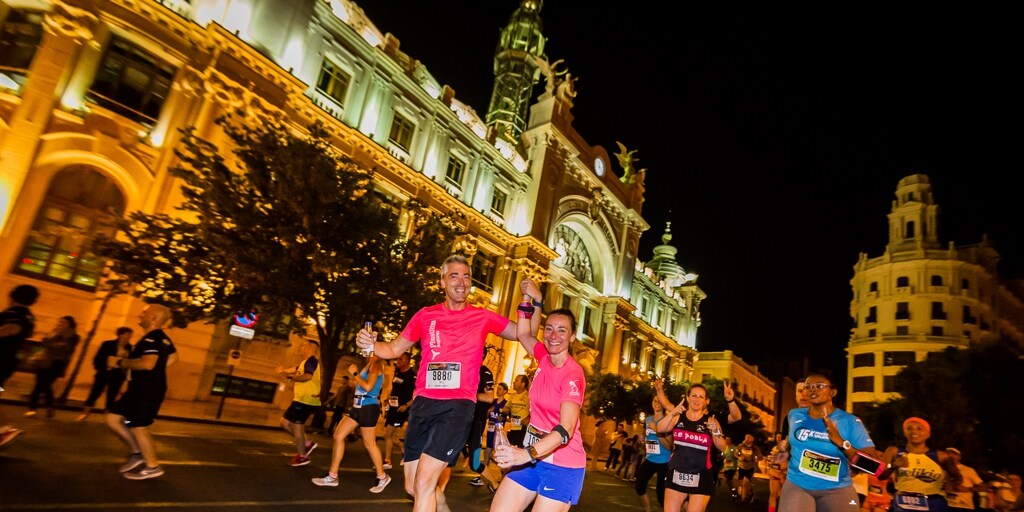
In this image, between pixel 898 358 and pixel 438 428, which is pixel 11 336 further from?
pixel 898 358

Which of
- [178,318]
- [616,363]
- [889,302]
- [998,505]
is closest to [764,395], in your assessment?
[889,302]

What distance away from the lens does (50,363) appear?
31.9 feet

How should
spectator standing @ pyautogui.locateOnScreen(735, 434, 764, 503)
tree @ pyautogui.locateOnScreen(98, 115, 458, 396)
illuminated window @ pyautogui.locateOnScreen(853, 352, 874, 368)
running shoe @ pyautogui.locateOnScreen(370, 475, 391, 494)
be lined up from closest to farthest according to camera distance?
1. running shoe @ pyautogui.locateOnScreen(370, 475, 391, 494)
2. tree @ pyautogui.locateOnScreen(98, 115, 458, 396)
3. spectator standing @ pyautogui.locateOnScreen(735, 434, 764, 503)
4. illuminated window @ pyautogui.locateOnScreen(853, 352, 874, 368)

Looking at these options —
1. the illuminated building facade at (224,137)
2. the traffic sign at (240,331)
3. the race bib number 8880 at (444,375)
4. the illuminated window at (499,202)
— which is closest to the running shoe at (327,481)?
the race bib number 8880 at (444,375)

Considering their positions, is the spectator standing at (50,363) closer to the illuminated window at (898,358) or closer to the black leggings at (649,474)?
the black leggings at (649,474)

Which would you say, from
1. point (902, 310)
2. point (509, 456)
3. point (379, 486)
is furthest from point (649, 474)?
point (902, 310)

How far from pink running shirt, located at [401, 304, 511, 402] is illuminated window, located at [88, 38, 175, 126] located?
16.7 meters

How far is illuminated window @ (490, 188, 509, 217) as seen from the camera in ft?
106

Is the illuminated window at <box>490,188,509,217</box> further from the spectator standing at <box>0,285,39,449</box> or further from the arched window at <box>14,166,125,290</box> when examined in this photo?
the spectator standing at <box>0,285,39,449</box>

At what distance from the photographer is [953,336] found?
170 feet

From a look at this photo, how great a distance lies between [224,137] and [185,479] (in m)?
14.6

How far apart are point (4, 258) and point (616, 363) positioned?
115ft

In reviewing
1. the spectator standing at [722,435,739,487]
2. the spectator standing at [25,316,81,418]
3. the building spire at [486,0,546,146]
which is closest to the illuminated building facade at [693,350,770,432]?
the building spire at [486,0,546,146]

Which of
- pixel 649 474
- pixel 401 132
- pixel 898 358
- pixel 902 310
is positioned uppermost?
pixel 902 310
